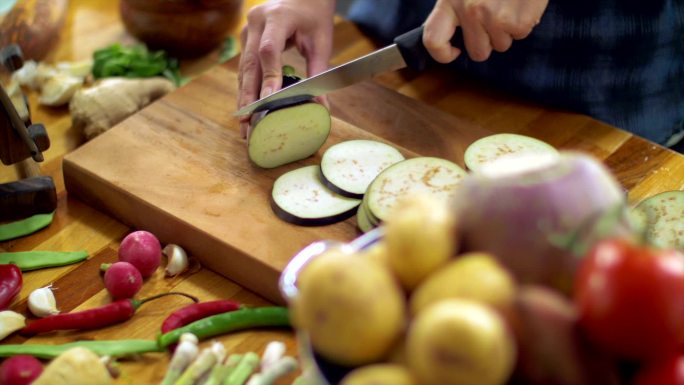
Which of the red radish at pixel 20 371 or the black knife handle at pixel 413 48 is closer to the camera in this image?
the red radish at pixel 20 371

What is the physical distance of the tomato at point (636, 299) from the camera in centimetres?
98

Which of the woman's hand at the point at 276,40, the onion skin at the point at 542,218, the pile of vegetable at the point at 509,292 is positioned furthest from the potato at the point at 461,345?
the woman's hand at the point at 276,40

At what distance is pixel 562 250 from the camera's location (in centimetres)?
106

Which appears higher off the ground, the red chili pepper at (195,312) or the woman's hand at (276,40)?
the woman's hand at (276,40)

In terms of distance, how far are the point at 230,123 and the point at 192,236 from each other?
0.50m

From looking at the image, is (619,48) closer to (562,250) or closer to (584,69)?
(584,69)

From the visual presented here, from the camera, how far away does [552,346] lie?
101 cm

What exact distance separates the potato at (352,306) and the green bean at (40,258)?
1.10 m

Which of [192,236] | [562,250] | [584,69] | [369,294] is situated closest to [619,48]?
[584,69]

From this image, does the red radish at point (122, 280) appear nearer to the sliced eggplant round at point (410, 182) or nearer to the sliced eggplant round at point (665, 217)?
the sliced eggplant round at point (410, 182)

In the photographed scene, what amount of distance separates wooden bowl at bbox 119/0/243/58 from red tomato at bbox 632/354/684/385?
2.12 m

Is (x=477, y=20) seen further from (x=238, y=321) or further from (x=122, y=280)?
(x=122, y=280)

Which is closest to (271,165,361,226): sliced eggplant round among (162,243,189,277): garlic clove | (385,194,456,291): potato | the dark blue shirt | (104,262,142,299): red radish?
(162,243,189,277): garlic clove

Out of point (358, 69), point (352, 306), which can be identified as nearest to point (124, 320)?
point (358, 69)
